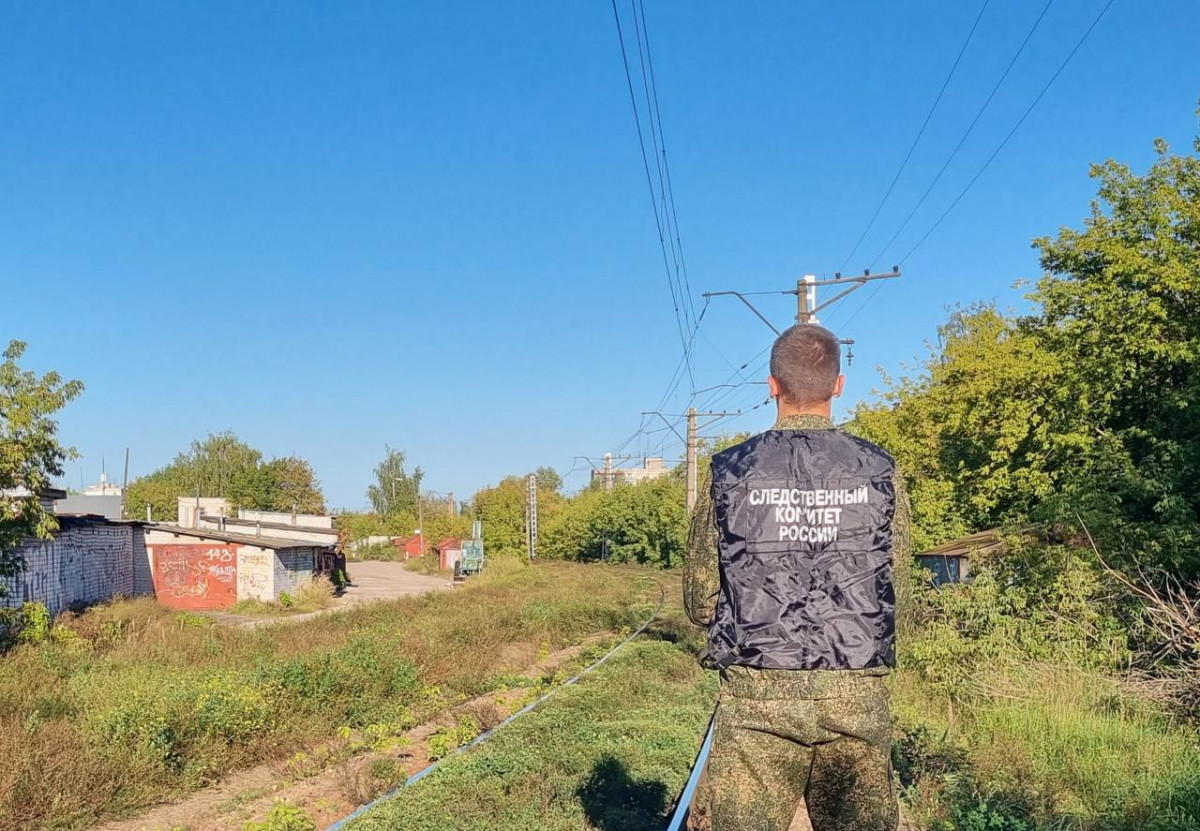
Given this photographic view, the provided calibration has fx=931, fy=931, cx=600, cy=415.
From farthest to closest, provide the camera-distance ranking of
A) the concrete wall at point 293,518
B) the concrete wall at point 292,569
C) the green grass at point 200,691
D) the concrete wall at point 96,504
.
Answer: the concrete wall at point 293,518 → the concrete wall at point 96,504 → the concrete wall at point 292,569 → the green grass at point 200,691

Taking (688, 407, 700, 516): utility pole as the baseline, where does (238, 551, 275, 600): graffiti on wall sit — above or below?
below

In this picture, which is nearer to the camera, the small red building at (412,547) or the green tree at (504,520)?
the green tree at (504,520)

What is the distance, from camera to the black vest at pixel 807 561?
2748mm

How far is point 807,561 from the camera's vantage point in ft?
9.17

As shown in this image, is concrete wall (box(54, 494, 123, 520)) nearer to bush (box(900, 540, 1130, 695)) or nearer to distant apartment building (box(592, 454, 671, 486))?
distant apartment building (box(592, 454, 671, 486))

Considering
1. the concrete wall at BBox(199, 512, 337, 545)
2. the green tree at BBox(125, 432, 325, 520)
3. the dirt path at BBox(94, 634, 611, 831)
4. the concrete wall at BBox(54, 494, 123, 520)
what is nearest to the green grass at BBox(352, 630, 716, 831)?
the dirt path at BBox(94, 634, 611, 831)

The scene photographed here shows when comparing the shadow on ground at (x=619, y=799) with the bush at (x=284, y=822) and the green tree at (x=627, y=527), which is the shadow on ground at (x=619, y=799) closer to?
the bush at (x=284, y=822)

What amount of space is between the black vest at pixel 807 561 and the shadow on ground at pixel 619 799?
3570 millimetres

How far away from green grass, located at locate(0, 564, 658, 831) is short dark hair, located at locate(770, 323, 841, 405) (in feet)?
21.0

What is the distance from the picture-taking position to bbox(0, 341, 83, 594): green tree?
53.0 ft

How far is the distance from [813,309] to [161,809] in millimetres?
13750

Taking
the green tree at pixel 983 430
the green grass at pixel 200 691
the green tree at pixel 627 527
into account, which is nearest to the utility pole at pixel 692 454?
the green tree at pixel 983 430

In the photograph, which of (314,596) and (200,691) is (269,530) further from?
(200,691)

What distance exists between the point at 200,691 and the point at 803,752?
8.97m
